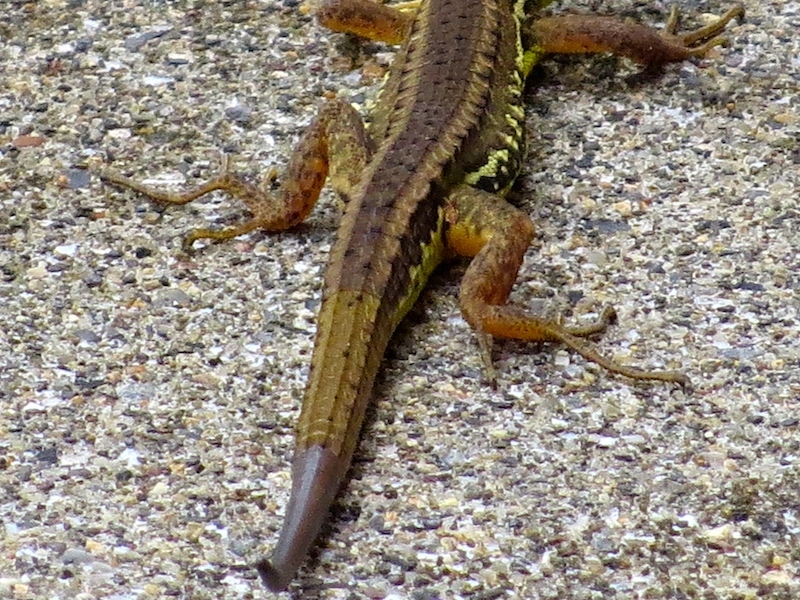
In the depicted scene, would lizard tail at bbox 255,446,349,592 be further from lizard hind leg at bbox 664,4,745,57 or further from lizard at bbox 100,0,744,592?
lizard hind leg at bbox 664,4,745,57

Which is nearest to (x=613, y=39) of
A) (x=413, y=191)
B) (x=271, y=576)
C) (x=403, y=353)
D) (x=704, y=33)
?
A: (x=704, y=33)

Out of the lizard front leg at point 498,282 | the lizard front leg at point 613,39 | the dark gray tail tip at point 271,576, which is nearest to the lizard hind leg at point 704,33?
the lizard front leg at point 613,39

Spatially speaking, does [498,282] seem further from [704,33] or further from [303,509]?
[704,33]

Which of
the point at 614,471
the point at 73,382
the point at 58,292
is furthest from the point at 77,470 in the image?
the point at 614,471

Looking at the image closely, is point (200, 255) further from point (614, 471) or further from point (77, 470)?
point (614, 471)

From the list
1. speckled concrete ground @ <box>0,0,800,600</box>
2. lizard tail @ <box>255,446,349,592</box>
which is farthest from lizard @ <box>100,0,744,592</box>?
speckled concrete ground @ <box>0,0,800,600</box>
